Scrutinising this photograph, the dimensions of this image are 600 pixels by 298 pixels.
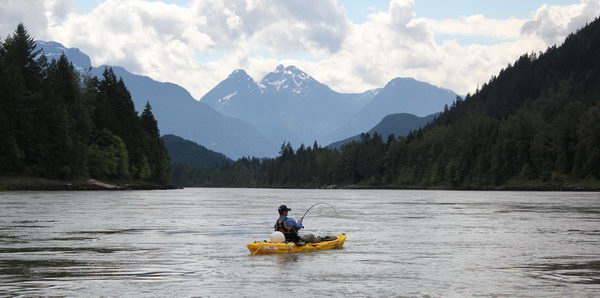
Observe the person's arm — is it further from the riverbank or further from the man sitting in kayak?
the riverbank

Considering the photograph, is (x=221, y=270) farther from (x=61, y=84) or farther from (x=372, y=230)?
(x=61, y=84)

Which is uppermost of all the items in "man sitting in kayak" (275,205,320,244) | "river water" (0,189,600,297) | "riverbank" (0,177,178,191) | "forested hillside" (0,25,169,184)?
"forested hillside" (0,25,169,184)

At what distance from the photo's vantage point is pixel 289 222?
32281mm

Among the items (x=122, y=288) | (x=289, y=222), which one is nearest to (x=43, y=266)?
(x=122, y=288)

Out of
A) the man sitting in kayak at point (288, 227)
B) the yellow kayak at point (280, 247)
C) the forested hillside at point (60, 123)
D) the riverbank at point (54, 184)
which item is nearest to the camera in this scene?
the yellow kayak at point (280, 247)

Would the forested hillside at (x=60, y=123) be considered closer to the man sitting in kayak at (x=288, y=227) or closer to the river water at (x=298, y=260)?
the river water at (x=298, y=260)

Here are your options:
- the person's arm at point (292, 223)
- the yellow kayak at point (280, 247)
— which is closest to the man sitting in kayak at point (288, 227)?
the person's arm at point (292, 223)

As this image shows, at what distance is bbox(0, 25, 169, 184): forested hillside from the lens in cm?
11238

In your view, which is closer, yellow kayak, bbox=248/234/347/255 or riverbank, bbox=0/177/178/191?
yellow kayak, bbox=248/234/347/255

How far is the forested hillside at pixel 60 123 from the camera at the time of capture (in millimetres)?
112375

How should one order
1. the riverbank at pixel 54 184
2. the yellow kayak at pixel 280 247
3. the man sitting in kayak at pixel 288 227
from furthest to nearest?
the riverbank at pixel 54 184 < the man sitting in kayak at pixel 288 227 < the yellow kayak at pixel 280 247

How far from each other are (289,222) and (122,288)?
37.6ft

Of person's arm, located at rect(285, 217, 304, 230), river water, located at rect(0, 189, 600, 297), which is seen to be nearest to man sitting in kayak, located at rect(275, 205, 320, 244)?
person's arm, located at rect(285, 217, 304, 230)

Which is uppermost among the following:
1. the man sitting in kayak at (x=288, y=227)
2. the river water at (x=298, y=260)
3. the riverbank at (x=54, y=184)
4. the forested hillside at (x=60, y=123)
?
the forested hillside at (x=60, y=123)
